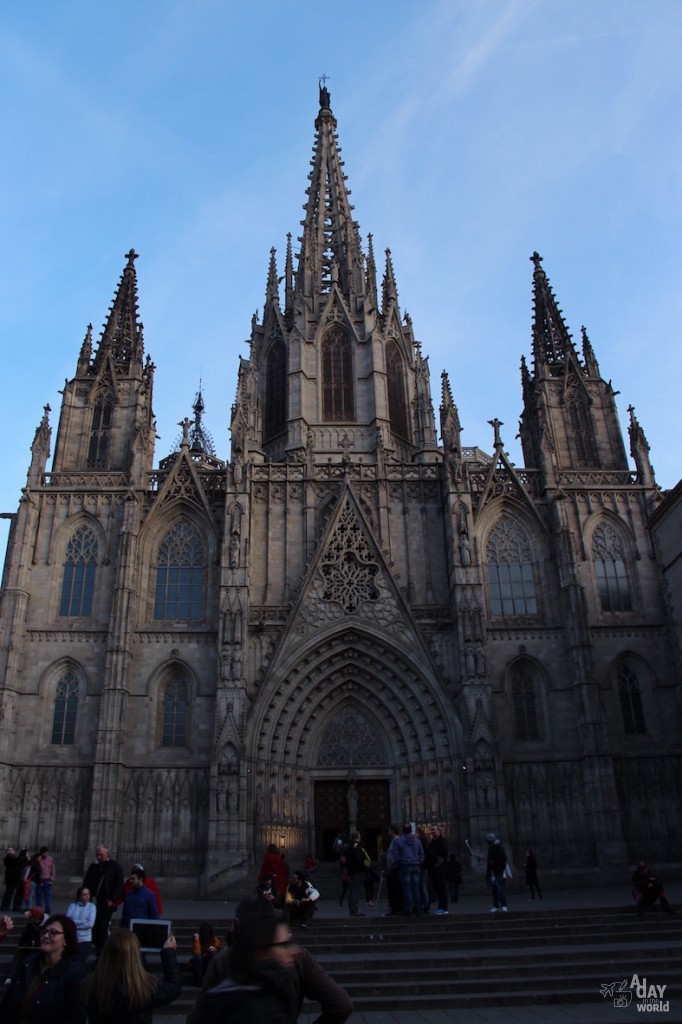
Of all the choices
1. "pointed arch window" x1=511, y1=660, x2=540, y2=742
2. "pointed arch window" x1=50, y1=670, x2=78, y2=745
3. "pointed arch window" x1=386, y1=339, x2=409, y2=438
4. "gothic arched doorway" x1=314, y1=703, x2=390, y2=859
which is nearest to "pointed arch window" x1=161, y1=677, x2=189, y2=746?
"pointed arch window" x1=50, y1=670, x2=78, y2=745

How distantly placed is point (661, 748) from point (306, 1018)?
21.8 m

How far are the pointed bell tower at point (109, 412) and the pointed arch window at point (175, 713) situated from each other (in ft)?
27.1

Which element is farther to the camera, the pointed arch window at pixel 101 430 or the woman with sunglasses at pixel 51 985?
the pointed arch window at pixel 101 430

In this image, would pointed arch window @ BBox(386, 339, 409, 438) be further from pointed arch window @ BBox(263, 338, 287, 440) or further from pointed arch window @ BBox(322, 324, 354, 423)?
pointed arch window @ BBox(263, 338, 287, 440)

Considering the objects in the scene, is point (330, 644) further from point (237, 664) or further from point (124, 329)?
point (124, 329)

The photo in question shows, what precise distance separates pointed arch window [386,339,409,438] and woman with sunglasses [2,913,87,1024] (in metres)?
32.0

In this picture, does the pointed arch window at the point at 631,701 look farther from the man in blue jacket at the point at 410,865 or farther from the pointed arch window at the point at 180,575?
the pointed arch window at the point at 180,575

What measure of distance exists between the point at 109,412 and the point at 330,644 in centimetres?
1426

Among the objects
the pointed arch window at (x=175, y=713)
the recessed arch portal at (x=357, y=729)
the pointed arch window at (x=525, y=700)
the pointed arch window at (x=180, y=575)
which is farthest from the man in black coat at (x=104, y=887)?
the pointed arch window at (x=525, y=700)

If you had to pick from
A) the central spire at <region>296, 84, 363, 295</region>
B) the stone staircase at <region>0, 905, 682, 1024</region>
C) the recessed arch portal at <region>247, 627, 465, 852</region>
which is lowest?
the stone staircase at <region>0, 905, 682, 1024</region>

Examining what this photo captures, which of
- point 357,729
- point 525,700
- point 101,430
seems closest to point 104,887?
point 357,729

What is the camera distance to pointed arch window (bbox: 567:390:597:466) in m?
34.3

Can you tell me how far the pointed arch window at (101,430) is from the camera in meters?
33.6

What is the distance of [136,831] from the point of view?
26.7 m
